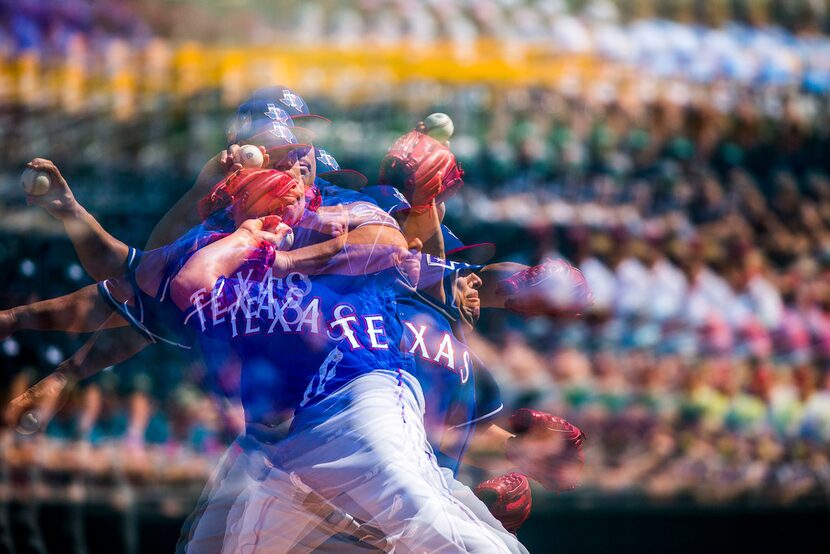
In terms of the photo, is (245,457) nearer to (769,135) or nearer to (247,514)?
(247,514)

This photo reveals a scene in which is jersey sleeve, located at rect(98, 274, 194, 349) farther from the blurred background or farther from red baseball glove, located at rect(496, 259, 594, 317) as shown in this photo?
the blurred background

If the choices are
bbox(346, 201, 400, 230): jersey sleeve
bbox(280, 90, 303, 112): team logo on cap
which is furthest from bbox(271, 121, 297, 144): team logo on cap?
bbox(346, 201, 400, 230): jersey sleeve

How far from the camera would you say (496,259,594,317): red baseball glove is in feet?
9.83

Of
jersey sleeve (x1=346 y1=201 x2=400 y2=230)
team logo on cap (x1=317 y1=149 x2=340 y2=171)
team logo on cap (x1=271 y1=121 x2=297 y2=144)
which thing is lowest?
jersey sleeve (x1=346 y1=201 x2=400 y2=230)

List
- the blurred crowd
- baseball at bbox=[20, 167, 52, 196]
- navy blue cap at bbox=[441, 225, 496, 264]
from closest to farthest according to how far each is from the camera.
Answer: baseball at bbox=[20, 167, 52, 196] → navy blue cap at bbox=[441, 225, 496, 264] → the blurred crowd

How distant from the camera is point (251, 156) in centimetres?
278

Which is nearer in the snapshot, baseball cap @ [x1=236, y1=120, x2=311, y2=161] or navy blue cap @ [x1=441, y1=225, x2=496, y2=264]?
baseball cap @ [x1=236, y1=120, x2=311, y2=161]

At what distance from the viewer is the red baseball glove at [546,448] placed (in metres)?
3.12

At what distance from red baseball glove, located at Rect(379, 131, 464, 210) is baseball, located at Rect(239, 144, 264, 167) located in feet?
1.20

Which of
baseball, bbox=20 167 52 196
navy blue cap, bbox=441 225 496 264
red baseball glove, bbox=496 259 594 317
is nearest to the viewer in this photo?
baseball, bbox=20 167 52 196

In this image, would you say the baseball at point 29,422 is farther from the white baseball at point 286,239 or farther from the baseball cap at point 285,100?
the baseball cap at point 285,100

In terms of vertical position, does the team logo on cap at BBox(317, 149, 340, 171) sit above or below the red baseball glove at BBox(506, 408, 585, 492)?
above

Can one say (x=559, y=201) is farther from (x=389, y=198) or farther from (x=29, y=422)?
(x=29, y=422)

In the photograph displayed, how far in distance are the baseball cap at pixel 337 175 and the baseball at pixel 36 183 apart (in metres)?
0.70
